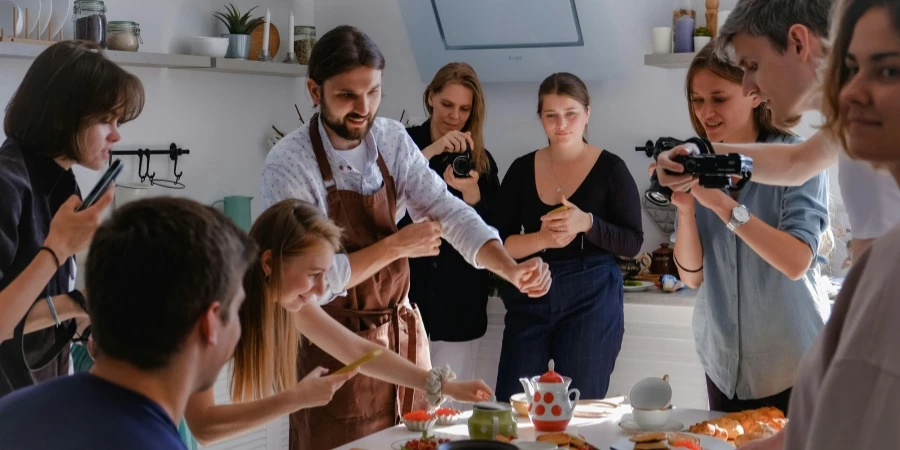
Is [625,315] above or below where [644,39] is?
below

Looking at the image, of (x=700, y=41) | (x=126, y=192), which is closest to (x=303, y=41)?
(x=126, y=192)

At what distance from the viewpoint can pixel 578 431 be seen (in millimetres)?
2125

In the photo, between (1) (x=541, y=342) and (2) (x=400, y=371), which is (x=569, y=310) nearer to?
(1) (x=541, y=342)

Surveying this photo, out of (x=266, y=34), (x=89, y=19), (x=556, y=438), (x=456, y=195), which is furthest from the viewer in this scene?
(x=266, y=34)

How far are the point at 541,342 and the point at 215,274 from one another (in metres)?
2.29

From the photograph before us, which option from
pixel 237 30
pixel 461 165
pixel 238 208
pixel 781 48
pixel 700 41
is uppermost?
pixel 237 30

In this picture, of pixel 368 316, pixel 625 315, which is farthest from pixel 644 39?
pixel 368 316

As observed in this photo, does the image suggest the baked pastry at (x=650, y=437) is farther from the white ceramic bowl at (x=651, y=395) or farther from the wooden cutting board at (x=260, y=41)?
the wooden cutting board at (x=260, y=41)

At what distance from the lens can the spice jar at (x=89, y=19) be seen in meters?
3.41

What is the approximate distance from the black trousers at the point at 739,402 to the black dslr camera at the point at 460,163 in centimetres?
127

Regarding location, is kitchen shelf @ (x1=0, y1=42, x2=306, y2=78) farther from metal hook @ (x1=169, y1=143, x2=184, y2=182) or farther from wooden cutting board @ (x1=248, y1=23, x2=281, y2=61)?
metal hook @ (x1=169, y1=143, x2=184, y2=182)

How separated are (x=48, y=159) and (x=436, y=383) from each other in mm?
914

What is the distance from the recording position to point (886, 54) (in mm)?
919

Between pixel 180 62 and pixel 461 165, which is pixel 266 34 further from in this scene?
pixel 461 165
